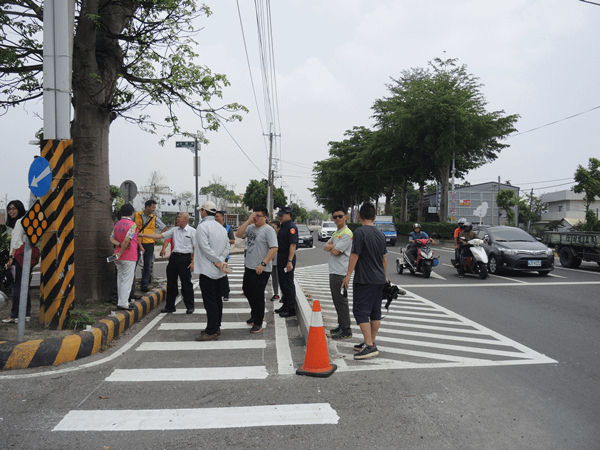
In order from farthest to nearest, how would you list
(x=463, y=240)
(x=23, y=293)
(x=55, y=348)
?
(x=463, y=240), (x=23, y=293), (x=55, y=348)

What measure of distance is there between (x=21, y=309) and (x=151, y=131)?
5336 mm

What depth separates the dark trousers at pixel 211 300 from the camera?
5805 mm

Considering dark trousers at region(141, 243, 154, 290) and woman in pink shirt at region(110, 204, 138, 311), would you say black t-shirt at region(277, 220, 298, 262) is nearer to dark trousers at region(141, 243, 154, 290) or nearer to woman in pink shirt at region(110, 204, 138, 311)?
woman in pink shirt at region(110, 204, 138, 311)

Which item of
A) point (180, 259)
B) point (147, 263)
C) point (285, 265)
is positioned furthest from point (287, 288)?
point (147, 263)

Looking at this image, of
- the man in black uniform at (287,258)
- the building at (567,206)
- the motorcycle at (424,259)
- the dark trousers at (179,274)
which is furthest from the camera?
the building at (567,206)

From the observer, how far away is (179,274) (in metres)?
7.61

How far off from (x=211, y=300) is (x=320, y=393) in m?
2.34

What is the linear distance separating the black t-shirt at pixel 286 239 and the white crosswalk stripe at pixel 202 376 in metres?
1.07

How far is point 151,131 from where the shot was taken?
9.45m

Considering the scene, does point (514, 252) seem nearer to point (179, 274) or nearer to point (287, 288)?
point (287, 288)

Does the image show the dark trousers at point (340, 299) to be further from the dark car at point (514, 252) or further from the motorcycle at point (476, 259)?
the dark car at point (514, 252)

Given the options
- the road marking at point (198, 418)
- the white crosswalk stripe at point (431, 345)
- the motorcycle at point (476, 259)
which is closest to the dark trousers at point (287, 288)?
the white crosswalk stripe at point (431, 345)

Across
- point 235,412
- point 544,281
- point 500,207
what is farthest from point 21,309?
point 500,207

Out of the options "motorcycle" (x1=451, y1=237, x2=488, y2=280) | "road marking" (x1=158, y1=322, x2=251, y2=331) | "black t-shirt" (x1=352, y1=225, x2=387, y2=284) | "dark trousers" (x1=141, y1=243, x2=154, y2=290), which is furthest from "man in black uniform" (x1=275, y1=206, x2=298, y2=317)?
"motorcycle" (x1=451, y1=237, x2=488, y2=280)
